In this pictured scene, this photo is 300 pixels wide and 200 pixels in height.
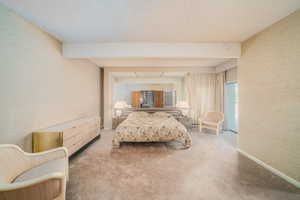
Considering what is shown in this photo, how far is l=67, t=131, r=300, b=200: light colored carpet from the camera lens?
66.1 inches

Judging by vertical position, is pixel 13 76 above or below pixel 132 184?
above

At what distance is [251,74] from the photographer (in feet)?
8.71

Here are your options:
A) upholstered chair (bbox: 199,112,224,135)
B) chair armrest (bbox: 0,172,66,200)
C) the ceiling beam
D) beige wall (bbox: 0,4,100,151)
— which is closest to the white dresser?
beige wall (bbox: 0,4,100,151)

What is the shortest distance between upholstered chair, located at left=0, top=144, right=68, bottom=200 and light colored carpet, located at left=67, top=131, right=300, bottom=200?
1.59ft

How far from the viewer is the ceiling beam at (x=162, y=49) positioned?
2887 millimetres

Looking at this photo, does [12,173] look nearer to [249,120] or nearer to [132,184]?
[132,184]

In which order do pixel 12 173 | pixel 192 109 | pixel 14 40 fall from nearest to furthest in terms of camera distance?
1. pixel 12 173
2. pixel 14 40
3. pixel 192 109

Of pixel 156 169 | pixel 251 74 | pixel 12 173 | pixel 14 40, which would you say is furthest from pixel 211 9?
pixel 12 173

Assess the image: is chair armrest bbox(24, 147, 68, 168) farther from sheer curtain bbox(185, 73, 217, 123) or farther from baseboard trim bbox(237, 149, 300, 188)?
sheer curtain bbox(185, 73, 217, 123)

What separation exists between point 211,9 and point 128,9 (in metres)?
1.15

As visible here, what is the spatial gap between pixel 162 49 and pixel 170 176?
2476 mm

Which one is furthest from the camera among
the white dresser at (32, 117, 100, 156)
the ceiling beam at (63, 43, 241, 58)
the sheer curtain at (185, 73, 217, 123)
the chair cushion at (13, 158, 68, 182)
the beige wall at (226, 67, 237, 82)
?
the sheer curtain at (185, 73, 217, 123)

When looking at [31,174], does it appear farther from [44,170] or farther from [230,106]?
[230,106]

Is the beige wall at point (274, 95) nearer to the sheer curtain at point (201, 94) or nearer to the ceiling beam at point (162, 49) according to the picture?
the ceiling beam at point (162, 49)
